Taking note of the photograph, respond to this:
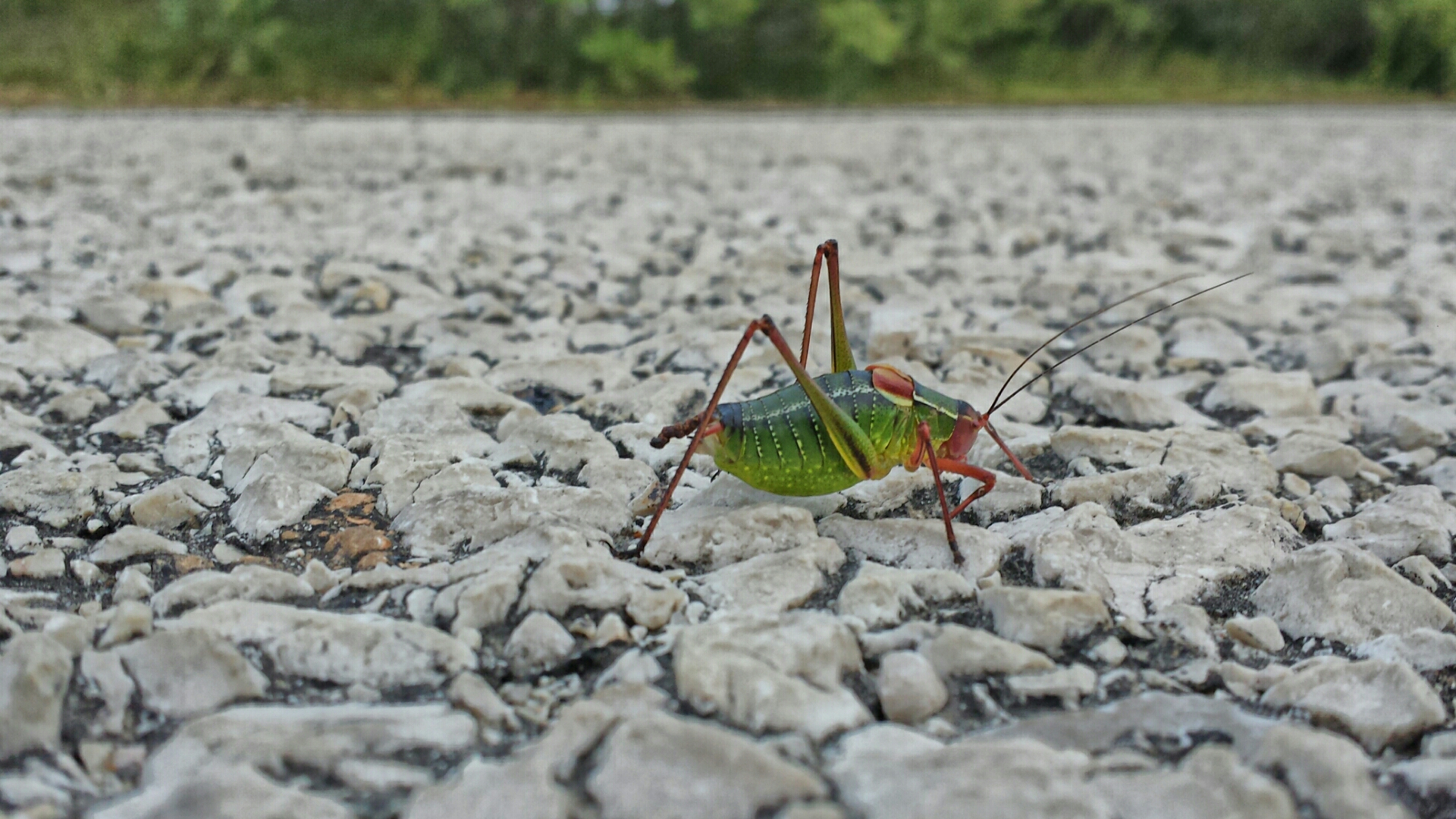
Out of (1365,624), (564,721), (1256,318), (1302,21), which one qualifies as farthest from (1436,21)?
(564,721)

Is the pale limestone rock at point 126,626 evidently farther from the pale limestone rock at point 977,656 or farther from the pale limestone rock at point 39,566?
the pale limestone rock at point 977,656

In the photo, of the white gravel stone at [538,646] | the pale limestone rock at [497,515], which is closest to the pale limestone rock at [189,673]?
the white gravel stone at [538,646]

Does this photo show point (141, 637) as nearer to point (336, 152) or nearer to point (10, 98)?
point (336, 152)

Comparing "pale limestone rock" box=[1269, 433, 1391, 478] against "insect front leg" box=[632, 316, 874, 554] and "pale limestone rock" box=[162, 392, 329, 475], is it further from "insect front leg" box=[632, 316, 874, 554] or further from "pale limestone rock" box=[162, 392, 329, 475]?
"pale limestone rock" box=[162, 392, 329, 475]

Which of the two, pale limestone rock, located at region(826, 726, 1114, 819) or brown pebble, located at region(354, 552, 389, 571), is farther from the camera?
brown pebble, located at region(354, 552, 389, 571)

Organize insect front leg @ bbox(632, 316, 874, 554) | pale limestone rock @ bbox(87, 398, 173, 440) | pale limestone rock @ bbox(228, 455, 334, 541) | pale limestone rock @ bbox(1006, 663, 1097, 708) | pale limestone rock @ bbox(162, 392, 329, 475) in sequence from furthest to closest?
pale limestone rock @ bbox(87, 398, 173, 440) < pale limestone rock @ bbox(162, 392, 329, 475) < pale limestone rock @ bbox(228, 455, 334, 541) < insect front leg @ bbox(632, 316, 874, 554) < pale limestone rock @ bbox(1006, 663, 1097, 708)

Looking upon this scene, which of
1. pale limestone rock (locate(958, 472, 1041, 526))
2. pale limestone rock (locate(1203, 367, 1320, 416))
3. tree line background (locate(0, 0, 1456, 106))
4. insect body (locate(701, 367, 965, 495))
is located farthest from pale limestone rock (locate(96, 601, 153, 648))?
tree line background (locate(0, 0, 1456, 106))
